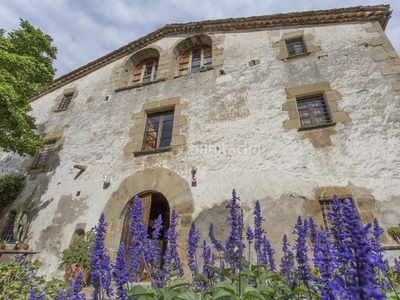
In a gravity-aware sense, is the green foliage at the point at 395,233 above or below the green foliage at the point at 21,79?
below

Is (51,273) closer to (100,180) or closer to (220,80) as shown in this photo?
(100,180)

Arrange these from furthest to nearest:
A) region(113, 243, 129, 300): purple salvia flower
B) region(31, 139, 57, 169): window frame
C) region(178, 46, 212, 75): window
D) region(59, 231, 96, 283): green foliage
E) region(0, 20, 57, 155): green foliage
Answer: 1. region(178, 46, 212, 75): window
2. region(31, 139, 57, 169): window frame
3. region(0, 20, 57, 155): green foliage
4. region(59, 231, 96, 283): green foliage
5. region(113, 243, 129, 300): purple salvia flower

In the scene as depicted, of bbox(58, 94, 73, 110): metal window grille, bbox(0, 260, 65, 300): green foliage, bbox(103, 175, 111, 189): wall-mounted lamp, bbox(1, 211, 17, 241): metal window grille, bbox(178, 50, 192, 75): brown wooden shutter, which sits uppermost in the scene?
bbox(178, 50, 192, 75): brown wooden shutter

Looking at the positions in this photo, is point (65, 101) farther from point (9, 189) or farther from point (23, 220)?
point (23, 220)

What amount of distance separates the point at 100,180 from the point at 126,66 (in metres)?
5.77

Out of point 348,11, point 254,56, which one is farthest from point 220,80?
point 348,11

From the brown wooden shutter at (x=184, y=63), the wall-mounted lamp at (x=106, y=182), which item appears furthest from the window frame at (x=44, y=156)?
the brown wooden shutter at (x=184, y=63)

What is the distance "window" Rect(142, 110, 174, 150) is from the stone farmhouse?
0.04 m

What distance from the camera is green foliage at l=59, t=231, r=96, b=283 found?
5.43 meters

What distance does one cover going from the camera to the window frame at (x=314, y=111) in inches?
229

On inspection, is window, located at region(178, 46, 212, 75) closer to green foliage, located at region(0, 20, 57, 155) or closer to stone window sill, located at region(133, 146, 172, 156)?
stone window sill, located at region(133, 146, 172, 156)

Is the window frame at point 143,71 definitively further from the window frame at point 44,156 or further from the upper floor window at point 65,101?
the window frame at point 44,156

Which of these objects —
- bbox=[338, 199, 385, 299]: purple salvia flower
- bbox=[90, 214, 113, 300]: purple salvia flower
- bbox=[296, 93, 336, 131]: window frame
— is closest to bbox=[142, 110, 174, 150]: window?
bbox=[296, 93, 336, 131]: window frame

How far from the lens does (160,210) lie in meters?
8.86
